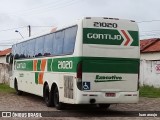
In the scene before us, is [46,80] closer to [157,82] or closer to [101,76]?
[101,76]

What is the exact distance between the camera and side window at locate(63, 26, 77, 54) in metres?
15.5

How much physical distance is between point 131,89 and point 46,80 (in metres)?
4.66

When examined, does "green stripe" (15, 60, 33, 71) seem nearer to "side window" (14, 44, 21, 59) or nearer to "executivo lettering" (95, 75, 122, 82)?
"side window" (14, 44, 21, 59)

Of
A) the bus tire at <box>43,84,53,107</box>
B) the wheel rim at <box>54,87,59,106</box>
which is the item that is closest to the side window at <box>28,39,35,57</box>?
the bus tire at <box>43,84,53,107</box>

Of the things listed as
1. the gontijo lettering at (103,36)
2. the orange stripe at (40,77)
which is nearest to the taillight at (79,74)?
the gontijo lettering at (103,36)

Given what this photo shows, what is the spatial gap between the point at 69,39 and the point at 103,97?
2541 millimetres

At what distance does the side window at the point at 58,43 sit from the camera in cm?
1689

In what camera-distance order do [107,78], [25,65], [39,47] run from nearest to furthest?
1. [107,78]
2. [39,47]
3. [25,65]

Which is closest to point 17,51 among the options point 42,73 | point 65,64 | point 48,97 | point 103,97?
point 42,73

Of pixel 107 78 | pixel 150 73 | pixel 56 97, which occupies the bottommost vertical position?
pixel 56 97

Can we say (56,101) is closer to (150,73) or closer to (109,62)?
(109,62)

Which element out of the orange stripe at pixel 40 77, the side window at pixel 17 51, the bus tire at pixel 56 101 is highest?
the side window at pixel 17 51

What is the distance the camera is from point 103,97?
1510 cm

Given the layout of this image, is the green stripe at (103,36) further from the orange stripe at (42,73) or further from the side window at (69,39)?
the orange stripe at (42,73)
